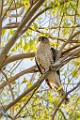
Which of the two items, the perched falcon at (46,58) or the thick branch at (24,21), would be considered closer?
the thick branch at (24,21)

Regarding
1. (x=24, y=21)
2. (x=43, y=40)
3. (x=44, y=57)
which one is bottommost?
(x=44, y=57)

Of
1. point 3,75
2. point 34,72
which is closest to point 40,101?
point 3,75

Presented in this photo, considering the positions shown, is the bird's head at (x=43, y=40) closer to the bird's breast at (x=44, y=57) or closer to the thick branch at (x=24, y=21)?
the bird's breast at (x=44, y=57)

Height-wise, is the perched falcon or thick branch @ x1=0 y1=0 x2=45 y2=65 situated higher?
thick branch @ x1=0 y1=0 x2=45 y2=65

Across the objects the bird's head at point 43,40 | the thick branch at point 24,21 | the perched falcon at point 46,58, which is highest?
the thick branch at point 24,21

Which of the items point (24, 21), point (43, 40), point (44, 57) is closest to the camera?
point (24, 21)

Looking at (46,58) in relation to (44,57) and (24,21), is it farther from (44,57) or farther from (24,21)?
(24,21)

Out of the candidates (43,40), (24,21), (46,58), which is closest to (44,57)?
(46,58)

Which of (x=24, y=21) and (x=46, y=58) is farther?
(x=46, y=58)

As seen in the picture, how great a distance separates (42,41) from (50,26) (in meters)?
0.58

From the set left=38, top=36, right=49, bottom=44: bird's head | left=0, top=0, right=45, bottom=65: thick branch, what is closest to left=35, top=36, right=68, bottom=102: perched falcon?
left=38, top=36, right=49, bottom=44: bird's head

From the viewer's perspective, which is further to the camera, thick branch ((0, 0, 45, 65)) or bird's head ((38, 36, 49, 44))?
bird's head ((38, 36, 49, 44))

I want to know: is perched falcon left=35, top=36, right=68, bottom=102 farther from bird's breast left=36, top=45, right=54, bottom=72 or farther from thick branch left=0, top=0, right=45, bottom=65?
thick branch left=0, top=0, right=45, bottom=65

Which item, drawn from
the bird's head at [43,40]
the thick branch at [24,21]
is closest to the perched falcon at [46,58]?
the bird's head at [43,40]
